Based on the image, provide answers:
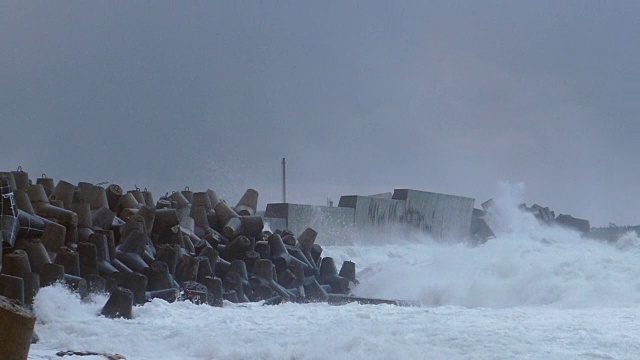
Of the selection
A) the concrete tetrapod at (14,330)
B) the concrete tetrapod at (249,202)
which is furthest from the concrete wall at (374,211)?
the concrete tetrapod at (14,330)

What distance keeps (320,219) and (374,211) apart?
3005mm

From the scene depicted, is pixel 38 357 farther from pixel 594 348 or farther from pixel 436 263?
pixel 436 263

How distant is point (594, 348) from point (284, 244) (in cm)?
866

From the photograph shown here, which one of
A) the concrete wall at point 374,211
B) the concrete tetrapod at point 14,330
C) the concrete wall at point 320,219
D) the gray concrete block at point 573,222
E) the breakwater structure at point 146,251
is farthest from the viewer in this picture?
the gray concrete block at point 573,222

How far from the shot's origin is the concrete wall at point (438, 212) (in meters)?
26.4

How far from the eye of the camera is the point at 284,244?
55.3 ft

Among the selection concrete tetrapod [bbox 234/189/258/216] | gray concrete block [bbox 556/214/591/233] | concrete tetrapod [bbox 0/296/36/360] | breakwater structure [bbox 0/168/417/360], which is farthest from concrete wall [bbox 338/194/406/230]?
concrete tetrapod [bbox 0/296/36/360]

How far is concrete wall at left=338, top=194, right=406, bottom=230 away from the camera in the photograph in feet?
76.7

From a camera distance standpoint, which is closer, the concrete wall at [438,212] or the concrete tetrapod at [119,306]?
the concrete tetrapod at [119,306]

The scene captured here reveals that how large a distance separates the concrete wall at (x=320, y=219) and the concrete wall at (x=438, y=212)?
3585 mm

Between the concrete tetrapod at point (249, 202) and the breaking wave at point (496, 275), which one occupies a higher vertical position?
the concrete tetrapod at point (249, 202)

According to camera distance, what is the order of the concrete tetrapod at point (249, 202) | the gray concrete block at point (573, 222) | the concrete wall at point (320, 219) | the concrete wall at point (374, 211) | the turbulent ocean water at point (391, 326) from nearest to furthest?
the turbulent ocean water at point (391, 326) < the concrete tetrapod at point (249, 202) < the concrete wall at point (320, 219) < the concrete wall at point (374, 211) < the gray concrete block at point (573, 222)

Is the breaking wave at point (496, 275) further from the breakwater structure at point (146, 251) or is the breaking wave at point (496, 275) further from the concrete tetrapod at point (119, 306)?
the concrete tetrapod at point (119, 306)

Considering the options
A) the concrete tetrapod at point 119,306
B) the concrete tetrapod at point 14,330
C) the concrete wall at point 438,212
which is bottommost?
the concrete tetrapod at point 119,306
